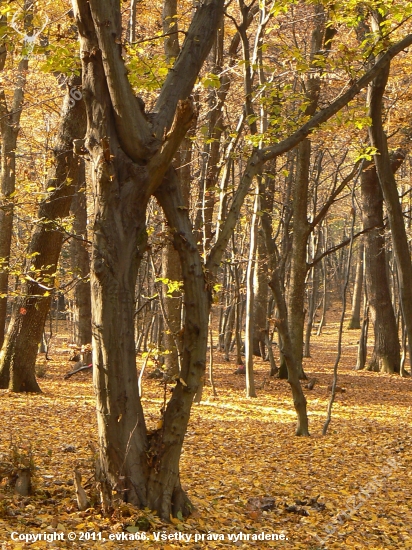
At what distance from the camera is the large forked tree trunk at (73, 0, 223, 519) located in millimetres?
4699

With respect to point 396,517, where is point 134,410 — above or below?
above

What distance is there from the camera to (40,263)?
9.92 meters

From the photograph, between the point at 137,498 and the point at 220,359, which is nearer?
the point at 137,498

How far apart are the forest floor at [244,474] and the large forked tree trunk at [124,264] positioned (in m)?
0.33

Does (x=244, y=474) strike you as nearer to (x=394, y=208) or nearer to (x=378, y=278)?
(x=394, y=208)

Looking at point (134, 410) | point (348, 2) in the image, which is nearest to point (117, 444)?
point (134, 410)

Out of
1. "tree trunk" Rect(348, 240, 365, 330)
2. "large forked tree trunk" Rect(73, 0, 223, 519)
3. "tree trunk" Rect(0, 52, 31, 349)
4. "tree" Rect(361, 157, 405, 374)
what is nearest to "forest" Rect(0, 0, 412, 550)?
"large forked tree trunk" Rect(73, 0, 223, 519)

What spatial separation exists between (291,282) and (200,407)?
14.9ft

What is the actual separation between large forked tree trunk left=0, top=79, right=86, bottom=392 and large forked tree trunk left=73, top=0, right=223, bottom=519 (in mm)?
4603

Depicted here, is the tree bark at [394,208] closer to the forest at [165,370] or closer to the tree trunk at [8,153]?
the forest at [165,370]

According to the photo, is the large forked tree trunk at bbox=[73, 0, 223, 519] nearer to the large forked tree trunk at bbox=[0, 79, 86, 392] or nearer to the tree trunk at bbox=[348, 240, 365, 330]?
the large forked tree trunk at bbox=[0, 79, 86, 392]

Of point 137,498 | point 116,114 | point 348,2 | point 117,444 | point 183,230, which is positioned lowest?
A: point 137,498

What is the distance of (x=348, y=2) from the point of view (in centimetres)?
727

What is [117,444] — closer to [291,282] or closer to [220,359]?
[291,282]
